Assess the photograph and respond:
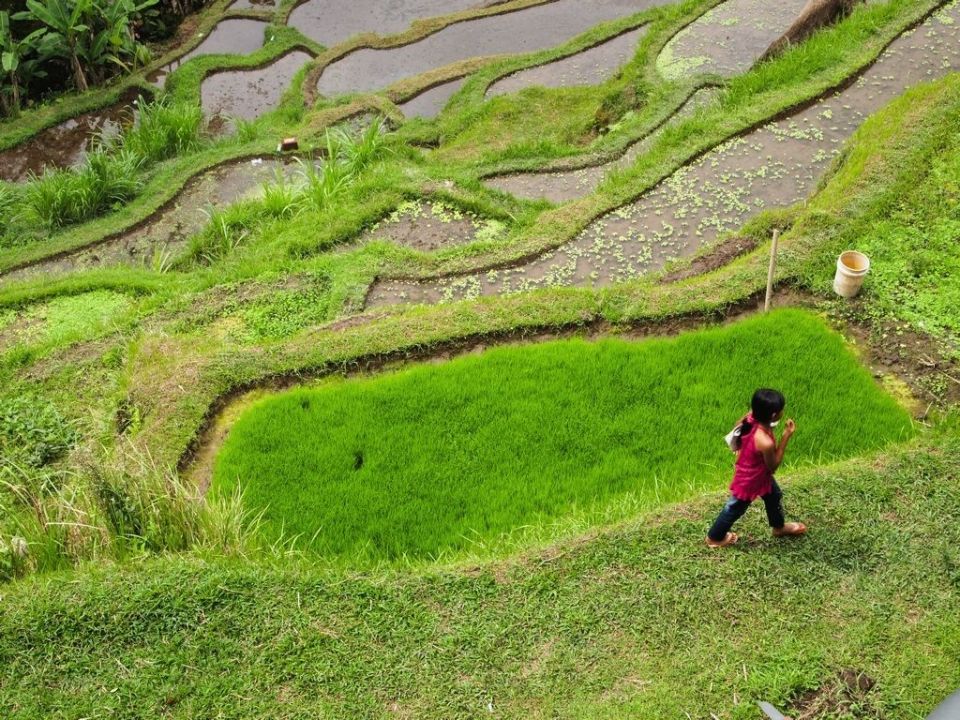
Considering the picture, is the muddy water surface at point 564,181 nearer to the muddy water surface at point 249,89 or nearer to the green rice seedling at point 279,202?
the green rice seedling at point 279,202

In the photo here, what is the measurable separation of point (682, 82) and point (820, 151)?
3.01 metres

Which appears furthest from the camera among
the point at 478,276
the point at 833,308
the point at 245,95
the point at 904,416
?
the point at 245,95

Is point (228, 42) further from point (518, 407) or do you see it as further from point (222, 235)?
point (518, 407)

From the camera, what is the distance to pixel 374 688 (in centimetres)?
435

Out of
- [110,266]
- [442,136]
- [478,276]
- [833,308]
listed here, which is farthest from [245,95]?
[833,308]

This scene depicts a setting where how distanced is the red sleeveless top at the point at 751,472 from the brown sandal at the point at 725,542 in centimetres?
41

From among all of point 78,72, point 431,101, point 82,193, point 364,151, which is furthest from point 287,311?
point 78,72

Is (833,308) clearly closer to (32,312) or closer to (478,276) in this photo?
(478,276)

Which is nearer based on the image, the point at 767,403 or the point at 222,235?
the point at 767,403

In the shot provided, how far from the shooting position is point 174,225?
10875mm

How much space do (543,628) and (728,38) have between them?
10.7 metres

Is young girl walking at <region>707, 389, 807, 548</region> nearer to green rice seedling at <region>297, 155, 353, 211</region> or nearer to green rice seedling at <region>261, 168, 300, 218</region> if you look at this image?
green rice seedling at <region>297, 155, 353, 211</region>

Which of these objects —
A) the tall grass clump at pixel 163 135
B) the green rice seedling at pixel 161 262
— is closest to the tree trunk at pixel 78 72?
the tall grass clump at pixel 163 135

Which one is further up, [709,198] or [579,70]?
[579,70]
